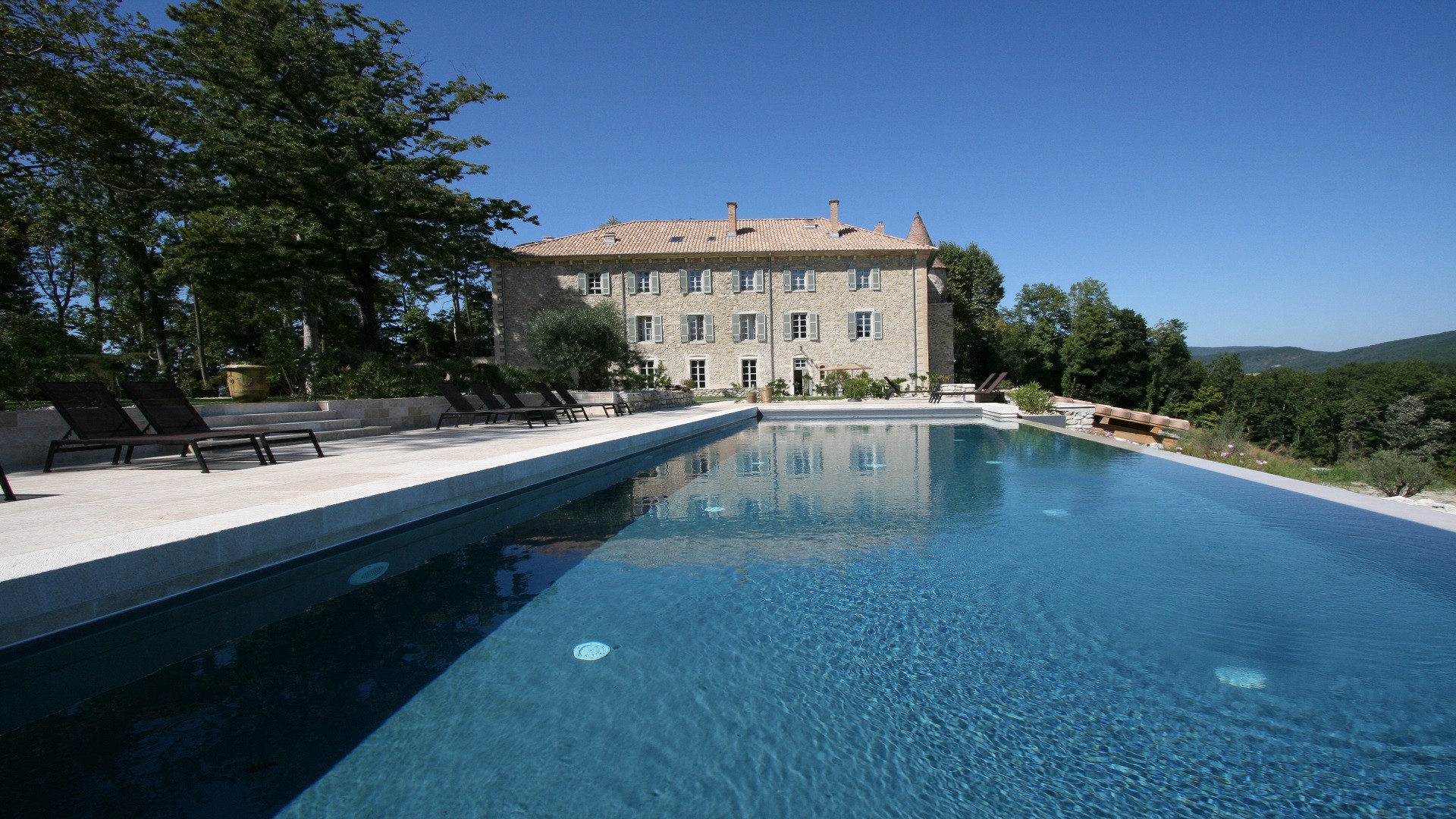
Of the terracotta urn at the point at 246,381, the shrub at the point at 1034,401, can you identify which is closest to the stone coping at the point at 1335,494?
the shrub at the point at 1034,401

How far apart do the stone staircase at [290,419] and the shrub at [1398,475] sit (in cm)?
1175

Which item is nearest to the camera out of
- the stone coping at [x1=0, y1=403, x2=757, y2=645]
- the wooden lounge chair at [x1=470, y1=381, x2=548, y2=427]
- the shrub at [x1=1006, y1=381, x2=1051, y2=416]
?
the stone coping at [x1=0, y1=403, x2=757, y2=645]

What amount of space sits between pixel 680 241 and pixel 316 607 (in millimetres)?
29030

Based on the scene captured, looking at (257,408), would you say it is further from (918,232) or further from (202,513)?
(918,232)

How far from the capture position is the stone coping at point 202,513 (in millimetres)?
2617

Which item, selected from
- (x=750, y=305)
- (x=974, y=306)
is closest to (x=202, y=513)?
(x=750, y=305)

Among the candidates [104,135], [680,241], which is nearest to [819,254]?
[680,241]

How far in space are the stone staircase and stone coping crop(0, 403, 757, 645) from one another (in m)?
1.73

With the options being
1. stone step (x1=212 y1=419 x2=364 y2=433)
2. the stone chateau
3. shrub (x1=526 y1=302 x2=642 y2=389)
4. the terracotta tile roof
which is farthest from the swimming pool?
the terracotta tile roof

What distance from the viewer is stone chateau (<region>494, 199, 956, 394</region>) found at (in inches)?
1169

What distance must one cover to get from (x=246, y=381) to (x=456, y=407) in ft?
9.75

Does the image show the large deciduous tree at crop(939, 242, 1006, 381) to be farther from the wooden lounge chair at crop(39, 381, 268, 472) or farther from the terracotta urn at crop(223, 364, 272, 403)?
the wooden lounge chair at crop(39, 381, 268, 472)

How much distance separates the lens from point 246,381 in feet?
33.2

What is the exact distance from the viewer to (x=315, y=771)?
191 centimetres
